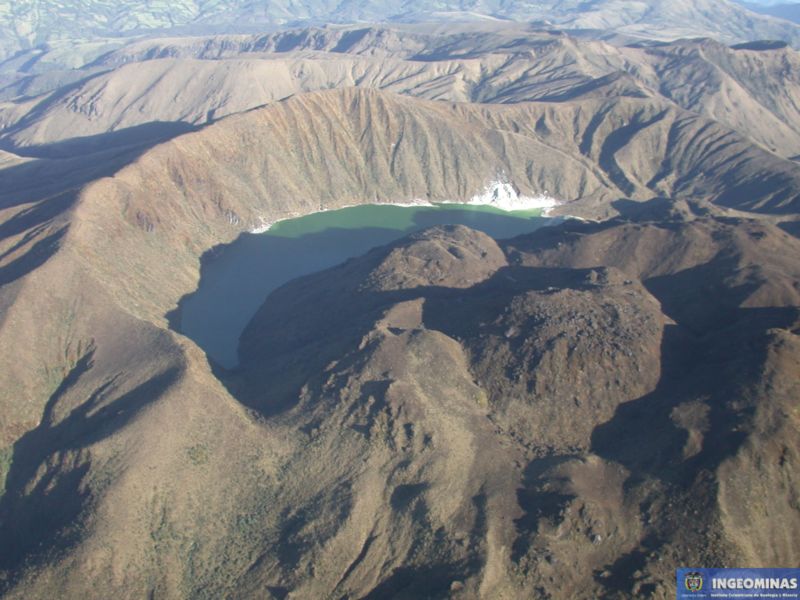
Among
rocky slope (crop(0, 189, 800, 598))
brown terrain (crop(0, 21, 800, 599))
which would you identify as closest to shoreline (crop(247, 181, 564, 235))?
brown terrain (crop(0, 21, 800, 599))

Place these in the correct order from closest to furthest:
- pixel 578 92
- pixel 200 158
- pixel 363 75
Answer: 1. pixel 200 158
2. pixel 578 92
3. pixel 363 75

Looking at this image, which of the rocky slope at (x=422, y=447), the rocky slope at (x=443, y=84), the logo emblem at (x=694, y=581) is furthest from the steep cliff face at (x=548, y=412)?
the rocky slope at (x=443, y=84)

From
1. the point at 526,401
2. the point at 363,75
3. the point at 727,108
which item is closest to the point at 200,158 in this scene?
the point at 526,401

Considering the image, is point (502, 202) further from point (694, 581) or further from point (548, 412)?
point (694, 581)

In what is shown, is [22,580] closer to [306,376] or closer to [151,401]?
[151,401]

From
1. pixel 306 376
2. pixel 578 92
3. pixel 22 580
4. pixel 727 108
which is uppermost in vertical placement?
pixel 22 580

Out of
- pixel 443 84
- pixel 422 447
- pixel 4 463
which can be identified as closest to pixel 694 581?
pixel 422 447

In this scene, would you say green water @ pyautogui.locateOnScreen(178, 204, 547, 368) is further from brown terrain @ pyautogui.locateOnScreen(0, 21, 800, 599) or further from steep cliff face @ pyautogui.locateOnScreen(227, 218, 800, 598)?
steep cliff face @ pyautogui.locateOnScreen(227, 218, 800, 598)

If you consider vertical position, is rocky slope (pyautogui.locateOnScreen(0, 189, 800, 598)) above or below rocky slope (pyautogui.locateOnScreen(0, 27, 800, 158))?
above
